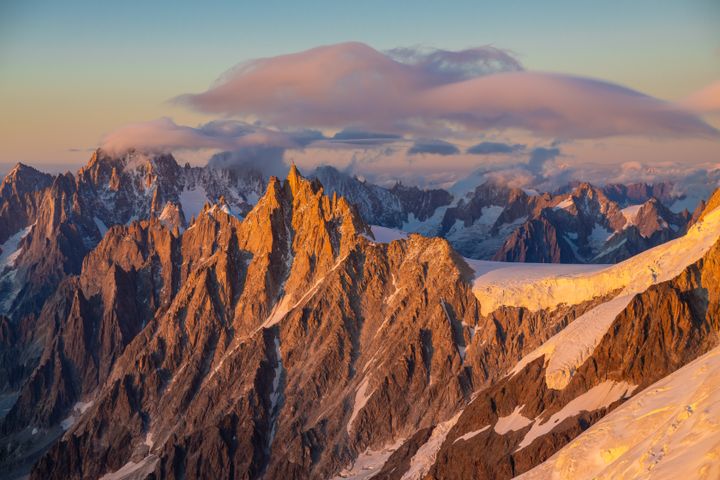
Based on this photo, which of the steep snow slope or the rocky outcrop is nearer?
the steep snow slope

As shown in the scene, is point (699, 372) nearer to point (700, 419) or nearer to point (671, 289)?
point (700, 419)

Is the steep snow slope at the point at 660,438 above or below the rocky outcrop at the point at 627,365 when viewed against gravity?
above

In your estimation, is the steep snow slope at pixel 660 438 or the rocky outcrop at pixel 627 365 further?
the rocky outcrop at pixel 627 365

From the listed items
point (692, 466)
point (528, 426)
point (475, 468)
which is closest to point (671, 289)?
point (528, 426)

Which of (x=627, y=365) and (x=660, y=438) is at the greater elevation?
(x=660, y=438)

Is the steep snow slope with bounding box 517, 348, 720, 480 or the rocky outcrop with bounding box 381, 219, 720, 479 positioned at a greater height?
the steep snow slope with bounding box 517, 348, 720, 480

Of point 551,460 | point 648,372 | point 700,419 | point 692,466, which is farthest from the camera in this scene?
point 648,372

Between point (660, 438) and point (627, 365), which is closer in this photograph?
point (660, 438)

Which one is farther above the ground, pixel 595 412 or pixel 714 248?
pixel 714 248
